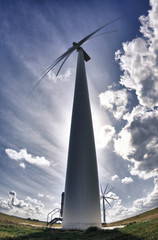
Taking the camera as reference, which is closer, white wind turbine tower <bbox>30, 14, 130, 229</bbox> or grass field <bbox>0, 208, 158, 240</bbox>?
grass field <bbox>0, 208, 158, 240</bbox>

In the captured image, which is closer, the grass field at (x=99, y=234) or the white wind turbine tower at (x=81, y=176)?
the grass field at (x=99, y=234)

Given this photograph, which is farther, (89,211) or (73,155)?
(73,155)

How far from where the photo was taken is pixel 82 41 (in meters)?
37.8

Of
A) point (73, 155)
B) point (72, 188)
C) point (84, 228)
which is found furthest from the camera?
point (73, 155)

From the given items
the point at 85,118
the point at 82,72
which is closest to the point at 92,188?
the point at 85,118

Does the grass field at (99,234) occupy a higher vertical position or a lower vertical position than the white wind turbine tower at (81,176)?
lower

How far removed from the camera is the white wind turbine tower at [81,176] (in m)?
19.5

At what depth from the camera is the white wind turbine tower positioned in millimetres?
19500

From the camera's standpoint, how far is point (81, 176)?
21.2 m

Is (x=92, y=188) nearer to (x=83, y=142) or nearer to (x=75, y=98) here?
(x=83, y=142)

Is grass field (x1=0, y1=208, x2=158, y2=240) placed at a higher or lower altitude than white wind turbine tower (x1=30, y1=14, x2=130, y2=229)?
lower

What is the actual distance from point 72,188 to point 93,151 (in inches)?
231

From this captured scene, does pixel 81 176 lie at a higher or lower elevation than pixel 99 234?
higher

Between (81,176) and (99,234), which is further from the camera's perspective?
(81,176)
